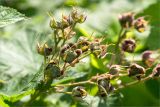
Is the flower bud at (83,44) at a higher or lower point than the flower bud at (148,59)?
higher

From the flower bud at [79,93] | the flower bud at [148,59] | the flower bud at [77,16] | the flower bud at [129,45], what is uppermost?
the flower bud at [77,16]

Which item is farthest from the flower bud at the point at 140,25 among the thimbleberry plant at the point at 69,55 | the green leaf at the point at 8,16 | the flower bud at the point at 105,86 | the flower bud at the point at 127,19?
the green leaf at the point at 8,16

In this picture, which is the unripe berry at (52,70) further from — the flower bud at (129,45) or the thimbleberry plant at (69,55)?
the flower bud at (129,45)

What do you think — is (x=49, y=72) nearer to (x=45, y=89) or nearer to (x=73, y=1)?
(x=45, y=89)

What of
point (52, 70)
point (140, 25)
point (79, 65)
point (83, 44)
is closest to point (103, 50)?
point (83, 44)

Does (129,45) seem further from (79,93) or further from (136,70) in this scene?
(79,93)

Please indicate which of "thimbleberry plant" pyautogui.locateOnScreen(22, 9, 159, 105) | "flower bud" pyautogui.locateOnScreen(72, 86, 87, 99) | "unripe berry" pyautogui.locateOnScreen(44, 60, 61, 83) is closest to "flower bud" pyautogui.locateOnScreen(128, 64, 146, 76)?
"thimbleberry plant" pyautogui.locateOnScreen(22, 9, 159, 105)

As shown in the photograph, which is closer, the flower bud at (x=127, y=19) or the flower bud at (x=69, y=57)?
the flower bud at (x=69, y=57)

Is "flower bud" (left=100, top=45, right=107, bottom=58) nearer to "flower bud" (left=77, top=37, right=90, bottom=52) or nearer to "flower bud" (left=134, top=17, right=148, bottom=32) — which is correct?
"flower bud" (left=77, top=37, right=90, bottom=52)

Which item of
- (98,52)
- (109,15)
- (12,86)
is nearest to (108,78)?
(98,52)
